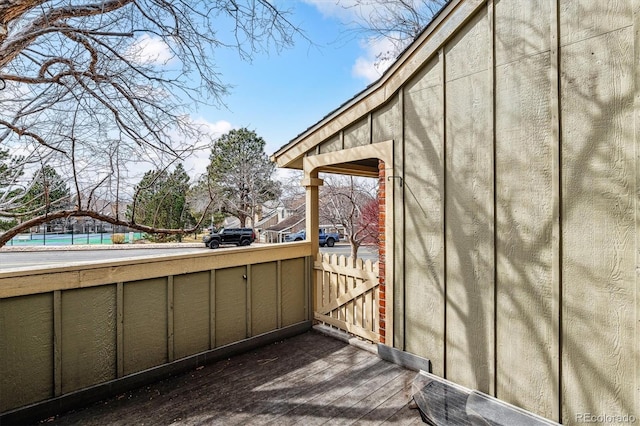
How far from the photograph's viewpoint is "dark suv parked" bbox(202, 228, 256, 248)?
1792cm

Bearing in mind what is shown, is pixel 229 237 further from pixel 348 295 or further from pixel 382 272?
pixel 382 272

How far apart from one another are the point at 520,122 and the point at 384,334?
2.40 meters

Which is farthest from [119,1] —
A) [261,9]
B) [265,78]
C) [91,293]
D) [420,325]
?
[420,325]

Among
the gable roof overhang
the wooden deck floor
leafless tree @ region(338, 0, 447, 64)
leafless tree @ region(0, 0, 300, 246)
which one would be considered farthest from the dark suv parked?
the wooden deck floor

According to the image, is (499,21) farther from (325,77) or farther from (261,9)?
(325,77)

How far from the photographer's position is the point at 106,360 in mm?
2646

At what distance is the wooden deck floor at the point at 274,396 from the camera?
92.7 inches

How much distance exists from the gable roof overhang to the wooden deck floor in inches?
104

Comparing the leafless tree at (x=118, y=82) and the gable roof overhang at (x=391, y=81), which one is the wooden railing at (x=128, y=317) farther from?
the gable roof overhang at (x=391, y=81)

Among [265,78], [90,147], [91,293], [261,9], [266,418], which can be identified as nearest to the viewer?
[266,418]

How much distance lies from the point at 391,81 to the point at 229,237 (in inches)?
670

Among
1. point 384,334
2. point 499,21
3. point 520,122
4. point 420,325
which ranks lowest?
point 384,334

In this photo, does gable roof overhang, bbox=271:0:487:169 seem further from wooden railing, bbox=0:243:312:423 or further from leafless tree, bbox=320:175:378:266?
leafless tree, bbox=320:175:378:266

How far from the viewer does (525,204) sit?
2.34m
